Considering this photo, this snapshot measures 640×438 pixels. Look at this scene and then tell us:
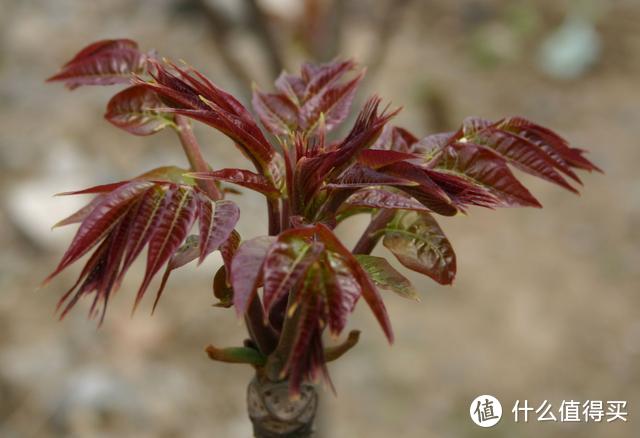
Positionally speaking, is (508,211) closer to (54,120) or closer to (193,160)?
(54,120)

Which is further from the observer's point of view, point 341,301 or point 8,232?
point 8,232

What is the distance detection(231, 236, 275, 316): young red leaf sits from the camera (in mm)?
753

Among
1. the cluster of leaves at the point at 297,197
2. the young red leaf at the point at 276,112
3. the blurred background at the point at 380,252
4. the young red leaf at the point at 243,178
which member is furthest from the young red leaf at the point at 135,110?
the blurred background at the point at 380,252

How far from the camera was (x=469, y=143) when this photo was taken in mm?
1020

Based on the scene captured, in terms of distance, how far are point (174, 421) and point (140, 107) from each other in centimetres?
244

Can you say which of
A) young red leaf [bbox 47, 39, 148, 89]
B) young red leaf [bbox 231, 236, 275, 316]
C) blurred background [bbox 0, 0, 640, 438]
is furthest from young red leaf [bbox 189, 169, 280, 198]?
blurred background [bbox 0, 0, 640, 438]

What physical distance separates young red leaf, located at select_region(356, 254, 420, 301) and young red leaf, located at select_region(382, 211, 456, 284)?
0.05m

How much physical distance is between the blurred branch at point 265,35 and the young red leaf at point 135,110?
121 centimetres

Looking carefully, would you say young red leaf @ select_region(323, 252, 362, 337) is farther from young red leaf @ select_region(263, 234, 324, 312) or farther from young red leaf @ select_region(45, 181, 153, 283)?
young red leaf @ select_region(45, 181, 153, 283)

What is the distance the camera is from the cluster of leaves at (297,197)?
79cm

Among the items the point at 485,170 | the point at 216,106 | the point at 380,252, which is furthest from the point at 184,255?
the point at 380,252

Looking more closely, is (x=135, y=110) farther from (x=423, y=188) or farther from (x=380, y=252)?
(x=380, y=252)

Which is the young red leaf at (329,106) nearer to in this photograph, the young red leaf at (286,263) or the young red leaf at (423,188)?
the young red leaf at (423,188)

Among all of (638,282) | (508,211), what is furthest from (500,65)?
(638,282)
